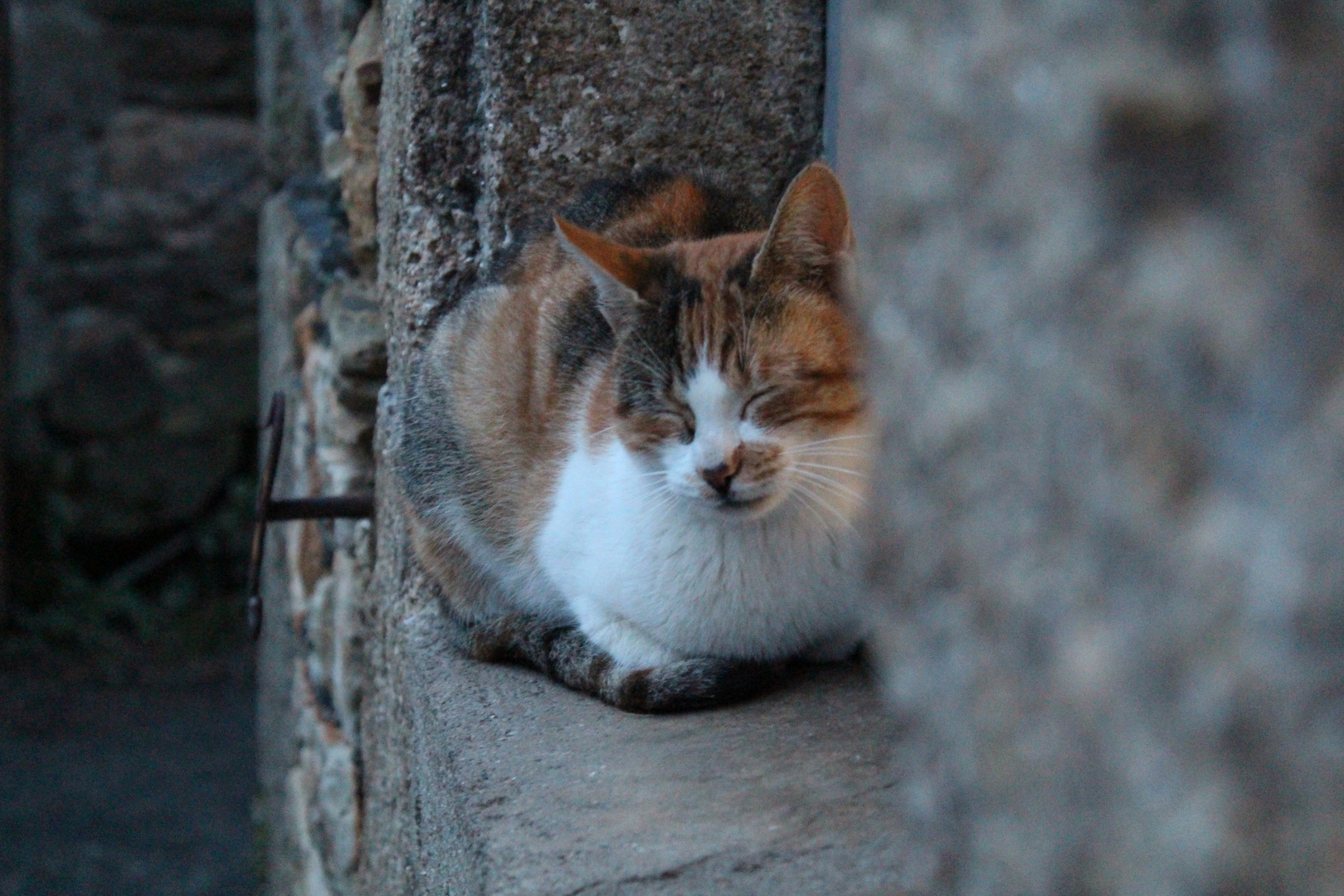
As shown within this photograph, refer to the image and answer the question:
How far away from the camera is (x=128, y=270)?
4.96 metres

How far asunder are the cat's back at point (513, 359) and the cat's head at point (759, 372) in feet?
0.93

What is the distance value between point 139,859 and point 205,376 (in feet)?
6.61

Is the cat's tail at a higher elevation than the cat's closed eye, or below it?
below

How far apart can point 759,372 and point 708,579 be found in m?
0.25

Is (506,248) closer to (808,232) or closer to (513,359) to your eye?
(513,359)

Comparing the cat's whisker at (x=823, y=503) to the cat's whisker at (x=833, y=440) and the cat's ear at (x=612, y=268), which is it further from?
the cat's ear at (x=612, y=268)

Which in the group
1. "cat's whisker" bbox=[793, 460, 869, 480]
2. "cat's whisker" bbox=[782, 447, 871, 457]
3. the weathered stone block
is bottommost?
"cat's whisker" bbox=[793, 460, 869, 480]

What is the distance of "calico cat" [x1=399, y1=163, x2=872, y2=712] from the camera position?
149cm

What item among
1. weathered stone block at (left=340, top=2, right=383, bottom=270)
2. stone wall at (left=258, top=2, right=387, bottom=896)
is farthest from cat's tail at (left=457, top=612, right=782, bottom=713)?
weathered stone block at (left=340, top=2, right=383, bottom=270)

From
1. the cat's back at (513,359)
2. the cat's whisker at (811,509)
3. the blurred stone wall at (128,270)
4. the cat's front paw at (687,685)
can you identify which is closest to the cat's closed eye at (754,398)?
the cat's whisker at (811,509)

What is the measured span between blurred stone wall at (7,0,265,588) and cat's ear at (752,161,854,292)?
151 inches

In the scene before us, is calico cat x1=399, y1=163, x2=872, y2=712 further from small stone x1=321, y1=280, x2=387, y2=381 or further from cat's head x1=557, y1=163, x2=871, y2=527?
small stone x1=321, y1=280, x2=387, y2=381

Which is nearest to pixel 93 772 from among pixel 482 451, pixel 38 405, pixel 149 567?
pixel 149 567

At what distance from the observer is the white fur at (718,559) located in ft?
4.91
